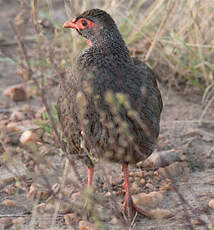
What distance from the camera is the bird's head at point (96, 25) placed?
3516 millimetres

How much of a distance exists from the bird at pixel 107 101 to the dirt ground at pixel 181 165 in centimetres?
24

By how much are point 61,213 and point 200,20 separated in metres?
3.20

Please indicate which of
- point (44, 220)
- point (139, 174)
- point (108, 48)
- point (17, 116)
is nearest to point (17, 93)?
point (17, 116)

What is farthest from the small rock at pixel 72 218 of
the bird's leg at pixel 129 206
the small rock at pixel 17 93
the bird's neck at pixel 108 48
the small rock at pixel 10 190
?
the small rock at pixel 17 93

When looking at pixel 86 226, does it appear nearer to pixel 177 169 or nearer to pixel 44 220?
pixel 44 220

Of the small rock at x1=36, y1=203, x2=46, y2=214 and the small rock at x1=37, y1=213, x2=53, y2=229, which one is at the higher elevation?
the small rock at x1=36, y1=203, x2=46, y2=214

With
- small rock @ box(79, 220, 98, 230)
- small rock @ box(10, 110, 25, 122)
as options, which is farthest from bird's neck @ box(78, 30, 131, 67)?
small rock @ box(10, 110, 25, 122)

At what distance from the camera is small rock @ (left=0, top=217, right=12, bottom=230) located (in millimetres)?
3345

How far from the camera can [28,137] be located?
445 centimetres

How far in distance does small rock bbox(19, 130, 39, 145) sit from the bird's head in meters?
1.28

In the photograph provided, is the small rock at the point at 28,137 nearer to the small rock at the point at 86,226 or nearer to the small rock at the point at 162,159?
the small rock at the point at 162,159

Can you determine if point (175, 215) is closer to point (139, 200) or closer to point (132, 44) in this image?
point (139, 200)

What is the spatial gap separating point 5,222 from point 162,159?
149cm

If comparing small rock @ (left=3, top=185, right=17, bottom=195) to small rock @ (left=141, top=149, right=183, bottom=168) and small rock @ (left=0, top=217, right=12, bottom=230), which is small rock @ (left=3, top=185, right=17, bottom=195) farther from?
small rock @ (left=141, top=149, right=183, bottom=168)
